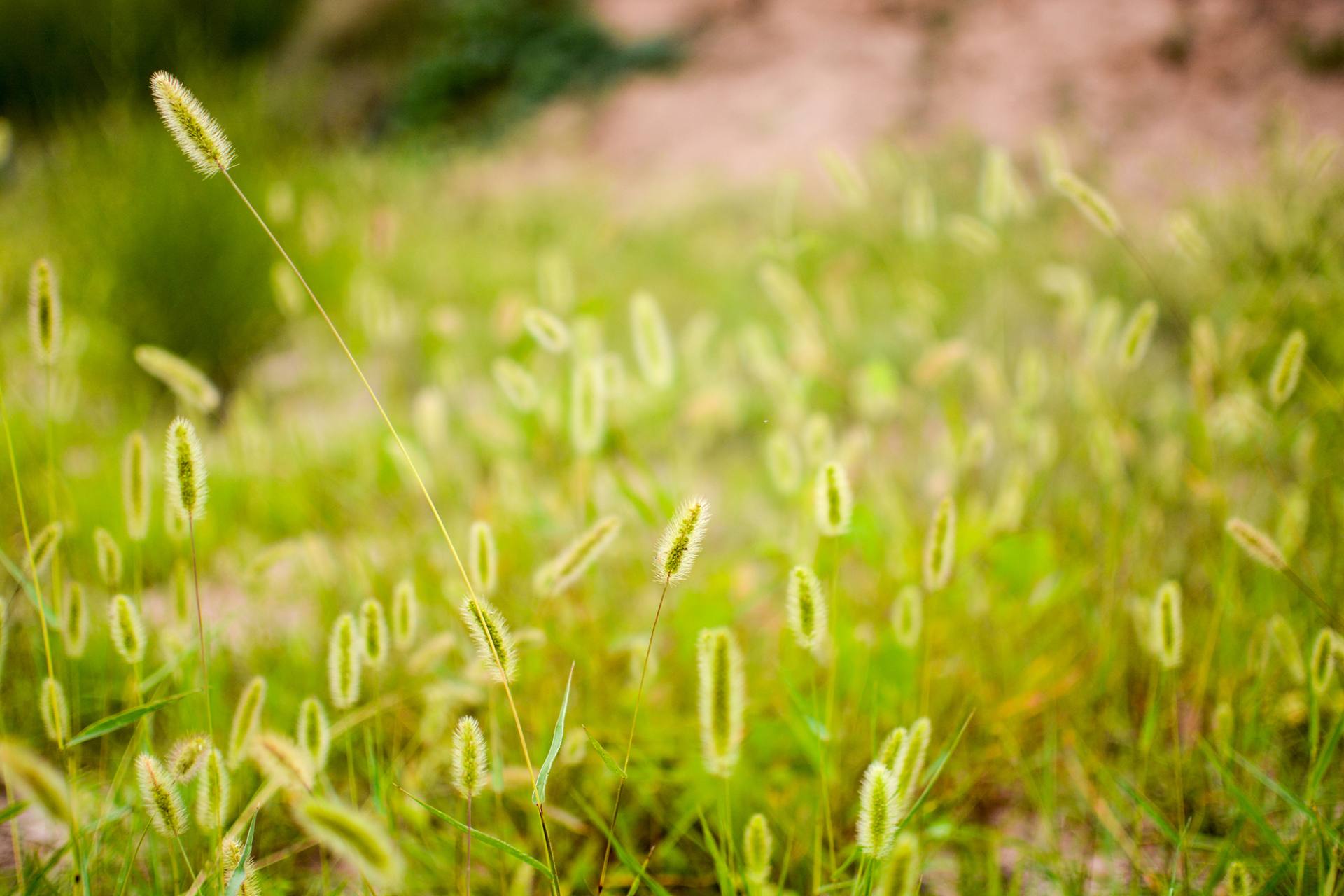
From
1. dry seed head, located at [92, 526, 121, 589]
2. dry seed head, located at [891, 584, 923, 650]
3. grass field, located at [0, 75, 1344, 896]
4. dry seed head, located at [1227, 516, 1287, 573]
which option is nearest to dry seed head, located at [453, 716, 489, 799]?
Result: grass field, located at [0, 75, 1344, 896]

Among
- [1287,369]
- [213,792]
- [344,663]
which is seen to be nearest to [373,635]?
[344,663]

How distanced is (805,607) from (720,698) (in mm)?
85

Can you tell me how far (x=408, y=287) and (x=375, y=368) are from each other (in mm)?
702

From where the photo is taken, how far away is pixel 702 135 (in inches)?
226

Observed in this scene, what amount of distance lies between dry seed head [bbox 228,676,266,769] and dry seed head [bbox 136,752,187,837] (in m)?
0.08

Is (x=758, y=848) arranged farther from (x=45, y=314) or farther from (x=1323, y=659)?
(x=45, y=314)

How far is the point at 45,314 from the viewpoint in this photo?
0.60m

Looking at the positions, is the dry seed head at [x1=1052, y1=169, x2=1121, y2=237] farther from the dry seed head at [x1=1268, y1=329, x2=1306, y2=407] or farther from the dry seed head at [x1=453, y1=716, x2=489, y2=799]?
the dry seed head at [x1=453, y1=716, x2=489, y2=799]

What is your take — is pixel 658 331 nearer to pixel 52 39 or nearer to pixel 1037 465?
pixel 1037 465

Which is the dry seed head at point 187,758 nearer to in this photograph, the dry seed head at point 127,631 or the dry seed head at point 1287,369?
the dry seed head at point 127,631

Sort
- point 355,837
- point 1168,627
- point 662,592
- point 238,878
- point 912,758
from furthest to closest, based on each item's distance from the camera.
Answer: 1. point 662,592
2. point 1168,627
3. point 912,758
4. point 238,878
5. point 355,837

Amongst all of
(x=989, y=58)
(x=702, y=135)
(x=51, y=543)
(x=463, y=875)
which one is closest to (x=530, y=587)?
(x=463, y=875)

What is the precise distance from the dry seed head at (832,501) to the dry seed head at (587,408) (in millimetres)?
296

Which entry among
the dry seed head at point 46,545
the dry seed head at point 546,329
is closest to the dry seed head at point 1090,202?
the dry seed head at point 546,329
